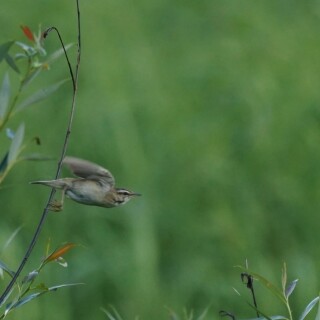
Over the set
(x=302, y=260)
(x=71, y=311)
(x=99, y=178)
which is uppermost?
(x=99, y=178)

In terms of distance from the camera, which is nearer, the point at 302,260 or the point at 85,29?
the point at 302,260

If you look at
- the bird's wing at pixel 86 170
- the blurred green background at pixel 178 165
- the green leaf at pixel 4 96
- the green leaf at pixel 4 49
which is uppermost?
the green leaf at pixel 4 49

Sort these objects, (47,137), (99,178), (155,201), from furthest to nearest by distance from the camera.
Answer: (47,137) < (155,201) < (99,178)

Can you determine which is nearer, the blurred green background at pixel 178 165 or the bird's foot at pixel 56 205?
the bird's foot at pixel 56 205

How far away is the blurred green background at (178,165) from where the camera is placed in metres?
3.76

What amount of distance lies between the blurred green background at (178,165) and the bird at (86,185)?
2.00m

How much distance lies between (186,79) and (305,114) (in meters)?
0.57

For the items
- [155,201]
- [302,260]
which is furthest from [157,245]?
[302,260]

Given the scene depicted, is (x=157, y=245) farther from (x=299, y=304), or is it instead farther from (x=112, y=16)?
(x=112, y=16)

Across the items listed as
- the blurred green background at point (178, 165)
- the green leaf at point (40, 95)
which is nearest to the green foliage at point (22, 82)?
the green leaf at point (40, 95)

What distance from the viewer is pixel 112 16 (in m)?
5.04

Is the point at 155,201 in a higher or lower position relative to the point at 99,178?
lower

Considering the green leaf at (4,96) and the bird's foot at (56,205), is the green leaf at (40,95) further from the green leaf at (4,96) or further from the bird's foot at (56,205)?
the bird's foot at (56,205)

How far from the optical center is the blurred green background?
3756mm
